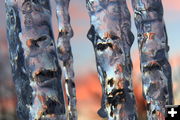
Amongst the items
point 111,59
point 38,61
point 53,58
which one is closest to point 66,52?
point 111,59

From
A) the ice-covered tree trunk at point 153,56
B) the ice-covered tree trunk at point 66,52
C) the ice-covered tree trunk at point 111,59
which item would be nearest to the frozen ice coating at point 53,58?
the ice-covered tree trunk at point 111,59

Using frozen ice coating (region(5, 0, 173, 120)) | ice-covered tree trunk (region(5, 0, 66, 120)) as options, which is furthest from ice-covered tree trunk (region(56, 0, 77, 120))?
ice-covered tree trunk (region(5, 0, 66, 120))

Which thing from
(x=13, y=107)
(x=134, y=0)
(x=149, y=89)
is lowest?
(x=13, y=107)

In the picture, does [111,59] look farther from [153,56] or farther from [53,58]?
[153,56]

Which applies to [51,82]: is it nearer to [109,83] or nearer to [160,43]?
[109,83]

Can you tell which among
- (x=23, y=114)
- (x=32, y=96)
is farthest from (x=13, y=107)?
(x=32, y=96)

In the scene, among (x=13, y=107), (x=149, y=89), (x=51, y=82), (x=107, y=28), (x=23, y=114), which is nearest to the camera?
(x=51, y=82)

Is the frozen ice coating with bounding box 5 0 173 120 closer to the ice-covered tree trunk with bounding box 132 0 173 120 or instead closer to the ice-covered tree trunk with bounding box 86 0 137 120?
the ice-covered tree trunk with bounding box 86 0 137 120
